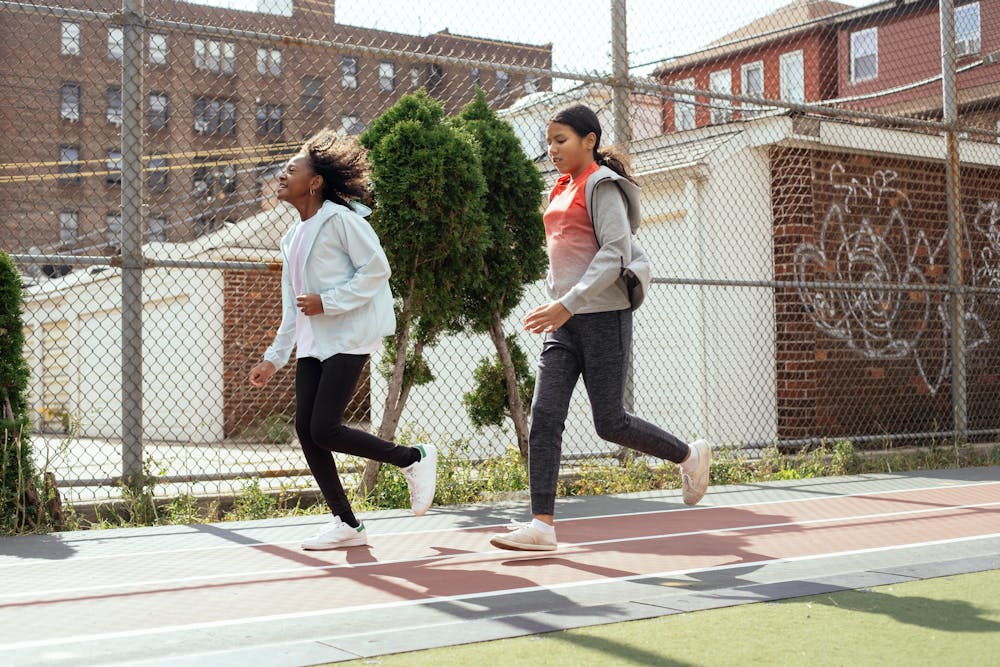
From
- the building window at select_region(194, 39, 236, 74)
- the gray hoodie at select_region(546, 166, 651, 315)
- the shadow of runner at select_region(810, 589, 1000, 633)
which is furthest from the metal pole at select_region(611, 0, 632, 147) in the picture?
the building window at select_region(194, 39, 236, 74)

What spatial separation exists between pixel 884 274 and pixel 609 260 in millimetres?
7777

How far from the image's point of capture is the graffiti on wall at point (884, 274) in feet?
37.0

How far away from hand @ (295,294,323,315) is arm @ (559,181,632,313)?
3.85ft

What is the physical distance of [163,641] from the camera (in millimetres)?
3533

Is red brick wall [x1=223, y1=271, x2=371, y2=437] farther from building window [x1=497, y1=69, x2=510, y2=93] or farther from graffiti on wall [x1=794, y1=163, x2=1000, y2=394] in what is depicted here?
graffiti on wall [x1=794, y1=163, x2=1000, y2=394]

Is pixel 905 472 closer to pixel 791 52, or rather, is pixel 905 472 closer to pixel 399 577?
pixel 399 577

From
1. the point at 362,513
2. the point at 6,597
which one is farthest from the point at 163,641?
the point at 362,513

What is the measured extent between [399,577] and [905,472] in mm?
5937

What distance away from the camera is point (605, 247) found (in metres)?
4.92

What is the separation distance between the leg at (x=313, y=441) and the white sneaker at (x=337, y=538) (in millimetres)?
41

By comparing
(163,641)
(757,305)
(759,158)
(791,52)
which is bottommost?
(163,641)

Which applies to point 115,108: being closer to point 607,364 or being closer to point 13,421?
point 13,421

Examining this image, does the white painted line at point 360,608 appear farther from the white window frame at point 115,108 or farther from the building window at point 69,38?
the white window frame at point 115,108

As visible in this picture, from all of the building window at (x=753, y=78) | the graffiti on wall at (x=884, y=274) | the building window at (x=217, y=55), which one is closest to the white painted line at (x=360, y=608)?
the graffiti on wall at (x=884, y=274)
